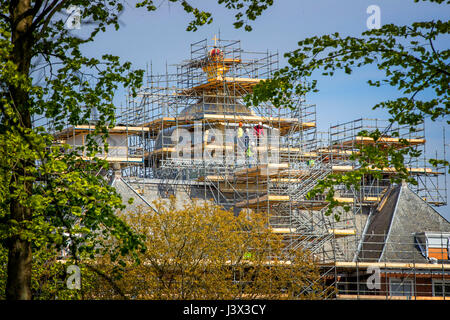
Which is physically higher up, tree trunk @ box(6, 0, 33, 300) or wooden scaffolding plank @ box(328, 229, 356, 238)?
tree trunk @ box(6, 0, 33, 300)

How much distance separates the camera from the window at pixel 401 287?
46.4m

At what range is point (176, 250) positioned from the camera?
1471 inches

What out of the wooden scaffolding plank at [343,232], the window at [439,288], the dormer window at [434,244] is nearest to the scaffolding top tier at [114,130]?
the wooden scaffolding plank at [343,232]

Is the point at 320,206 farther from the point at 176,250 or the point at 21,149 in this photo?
the point at 21,149

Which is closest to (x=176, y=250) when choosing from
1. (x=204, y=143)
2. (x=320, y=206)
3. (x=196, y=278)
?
(x=196, y=278)

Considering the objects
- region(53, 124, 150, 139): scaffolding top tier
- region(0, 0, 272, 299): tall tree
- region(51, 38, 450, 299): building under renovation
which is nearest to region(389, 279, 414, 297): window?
region(51, 38, 450, 299): building under renovation

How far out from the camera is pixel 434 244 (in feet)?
161

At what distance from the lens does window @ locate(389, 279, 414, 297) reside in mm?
46406

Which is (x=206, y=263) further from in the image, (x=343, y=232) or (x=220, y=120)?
(x=220, y=120)

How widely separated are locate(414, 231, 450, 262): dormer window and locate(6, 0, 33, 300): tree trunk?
37.0 m

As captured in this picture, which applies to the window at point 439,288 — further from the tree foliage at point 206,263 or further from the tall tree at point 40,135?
the tall tree at point 40,135

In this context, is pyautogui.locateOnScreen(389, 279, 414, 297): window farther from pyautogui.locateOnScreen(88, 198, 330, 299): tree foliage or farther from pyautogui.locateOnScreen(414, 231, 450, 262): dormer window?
pyautogui.locateOnScreen(88, 198, 330, 299): tree foliage

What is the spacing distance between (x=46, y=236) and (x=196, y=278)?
22.4 metres

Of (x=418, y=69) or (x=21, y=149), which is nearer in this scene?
(x=21, y=149)
